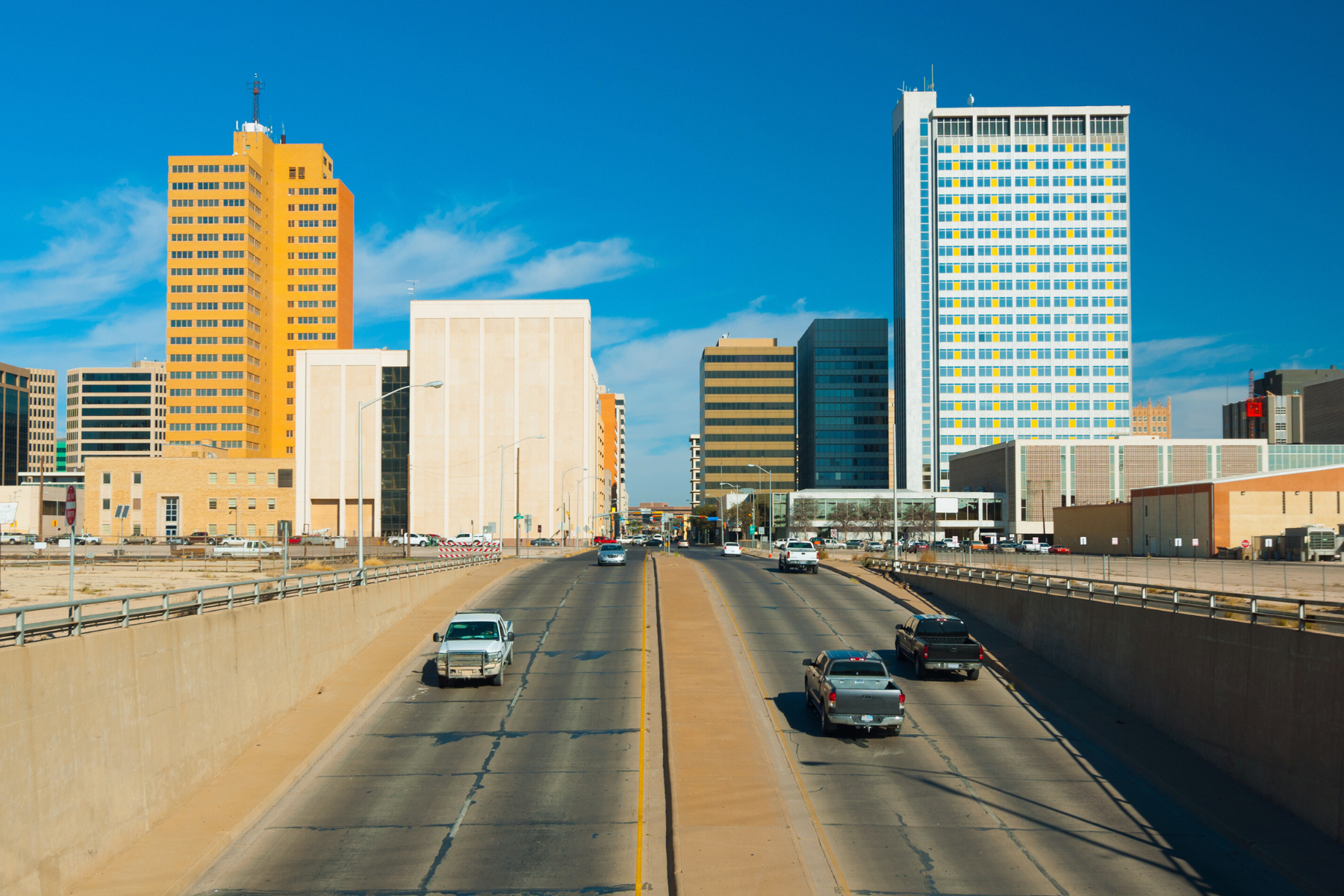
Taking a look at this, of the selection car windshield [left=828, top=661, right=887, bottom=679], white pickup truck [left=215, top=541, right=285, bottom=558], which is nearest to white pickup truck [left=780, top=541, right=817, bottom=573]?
white pickup truck [left=215, top=541, right=285, bottom=558]

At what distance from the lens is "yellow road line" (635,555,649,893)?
51.4 feet

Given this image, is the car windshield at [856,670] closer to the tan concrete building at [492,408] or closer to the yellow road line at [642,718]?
the yellow road line at [642,718]

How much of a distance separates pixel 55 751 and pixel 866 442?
586ft

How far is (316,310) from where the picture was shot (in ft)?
532

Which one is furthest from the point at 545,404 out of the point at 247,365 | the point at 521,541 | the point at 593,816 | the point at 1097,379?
the point at 593,816

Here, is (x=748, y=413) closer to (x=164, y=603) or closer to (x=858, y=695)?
(x=858, y=695)

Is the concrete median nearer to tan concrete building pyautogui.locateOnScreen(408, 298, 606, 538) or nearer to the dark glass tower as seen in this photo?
tan concrete building pyautogui.locateOnScreen(408, 298, 606, 538)

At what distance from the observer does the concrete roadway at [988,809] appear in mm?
15273

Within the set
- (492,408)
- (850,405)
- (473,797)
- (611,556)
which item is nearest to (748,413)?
(850,405)

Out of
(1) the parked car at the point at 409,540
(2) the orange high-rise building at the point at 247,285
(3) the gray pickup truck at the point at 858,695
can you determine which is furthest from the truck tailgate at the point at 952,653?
(2) the orange high-rise building at the point at 247,285

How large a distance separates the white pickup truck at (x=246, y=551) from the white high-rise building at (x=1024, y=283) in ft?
401

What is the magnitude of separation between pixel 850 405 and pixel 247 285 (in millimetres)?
108660

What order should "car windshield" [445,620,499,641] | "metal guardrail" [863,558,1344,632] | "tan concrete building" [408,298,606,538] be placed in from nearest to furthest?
"metal guardrail" [863,558,1344,632] < "car windshield" [445,620,499,641] < "tan concrete building" [408,298,606,538]

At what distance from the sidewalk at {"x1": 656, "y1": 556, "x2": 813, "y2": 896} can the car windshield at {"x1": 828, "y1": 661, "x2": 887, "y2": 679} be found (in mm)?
2419
